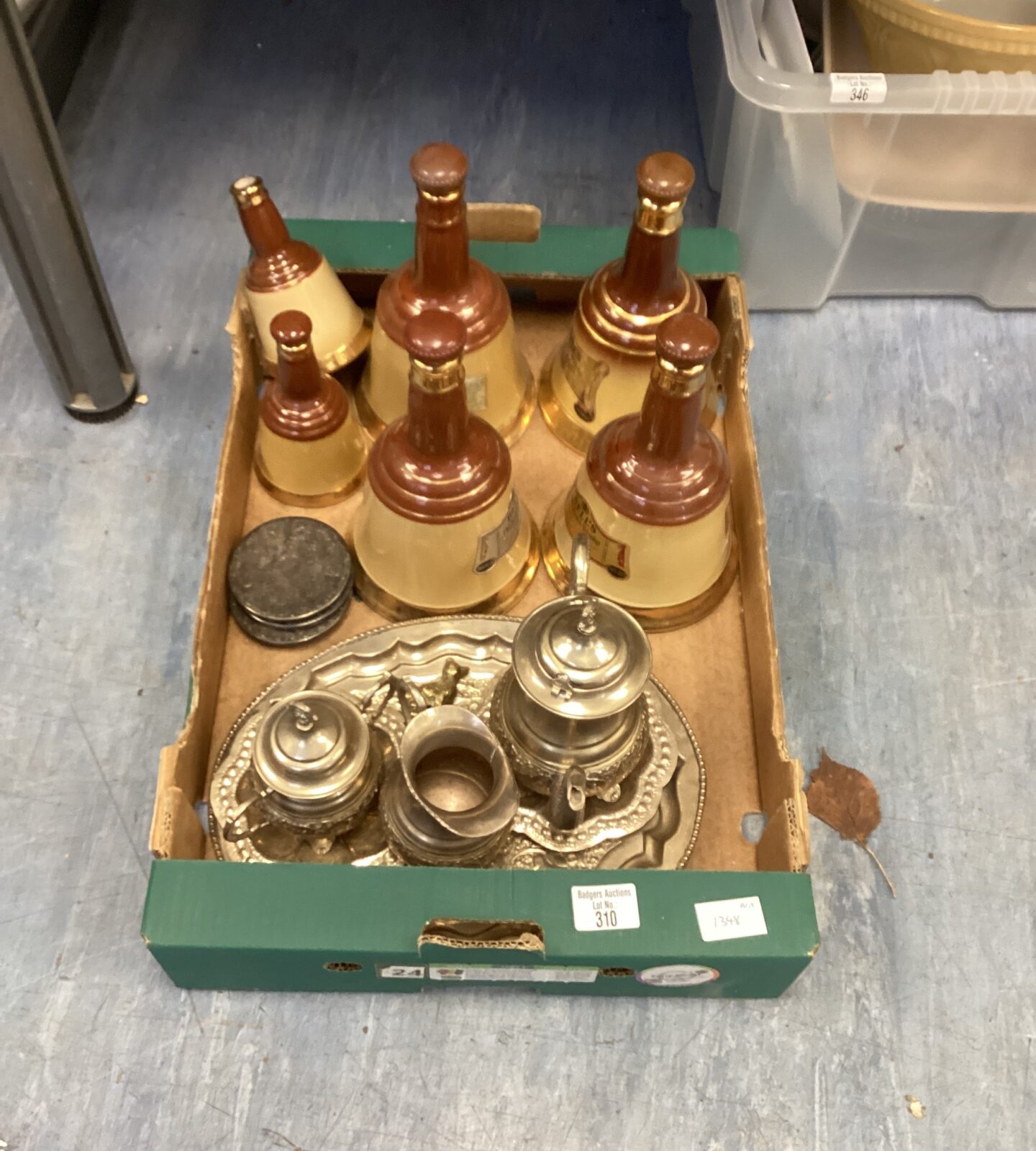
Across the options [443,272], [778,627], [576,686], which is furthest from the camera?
[778,627]

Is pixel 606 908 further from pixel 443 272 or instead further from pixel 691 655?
pixel 443 272

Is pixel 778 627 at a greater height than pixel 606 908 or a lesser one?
lesser

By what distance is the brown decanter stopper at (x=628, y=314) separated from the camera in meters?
0.65

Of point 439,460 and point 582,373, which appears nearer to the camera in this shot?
point 439,460

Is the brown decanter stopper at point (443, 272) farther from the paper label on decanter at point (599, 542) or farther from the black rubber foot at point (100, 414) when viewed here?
the black rubber foot at point (100, 414)

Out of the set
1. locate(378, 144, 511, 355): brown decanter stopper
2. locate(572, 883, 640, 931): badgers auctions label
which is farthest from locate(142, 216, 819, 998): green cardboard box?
locate(378, 144, 511, 355): brown decanter stopper

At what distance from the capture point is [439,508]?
64cm

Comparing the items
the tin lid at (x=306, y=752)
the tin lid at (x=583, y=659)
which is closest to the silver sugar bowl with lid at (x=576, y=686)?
the tin lid at (x=583, y=659)

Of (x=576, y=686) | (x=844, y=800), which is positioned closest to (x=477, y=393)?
(x=576, y=686)

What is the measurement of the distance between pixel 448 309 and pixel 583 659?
11.1 inches

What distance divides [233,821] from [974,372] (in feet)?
2.66

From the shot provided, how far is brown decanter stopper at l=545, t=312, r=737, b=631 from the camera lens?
0.59 meters

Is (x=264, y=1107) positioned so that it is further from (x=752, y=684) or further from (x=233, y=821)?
(x=752, y=684)

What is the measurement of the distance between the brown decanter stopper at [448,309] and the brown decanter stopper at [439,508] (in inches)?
1.2
